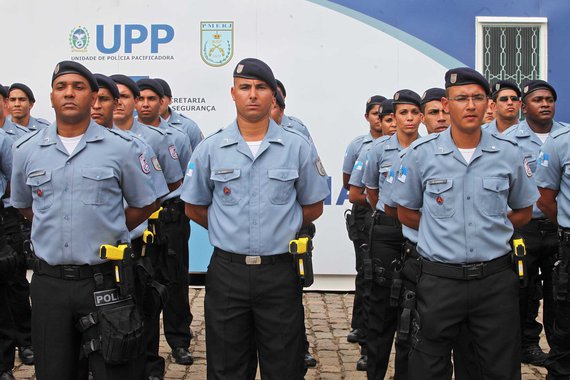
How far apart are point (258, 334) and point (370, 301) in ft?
5.35

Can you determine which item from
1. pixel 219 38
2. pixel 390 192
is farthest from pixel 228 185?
pixel 219 38

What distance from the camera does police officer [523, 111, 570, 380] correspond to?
18.3ft

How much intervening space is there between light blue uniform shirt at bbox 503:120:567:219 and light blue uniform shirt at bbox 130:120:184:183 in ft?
9.07

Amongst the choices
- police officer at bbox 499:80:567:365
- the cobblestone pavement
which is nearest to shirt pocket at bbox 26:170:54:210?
the cobblestone pavement

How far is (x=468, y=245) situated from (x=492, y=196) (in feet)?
1.01

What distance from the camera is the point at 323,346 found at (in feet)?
23.6

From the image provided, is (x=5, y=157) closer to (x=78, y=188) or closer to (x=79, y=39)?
(x=78, y=188)

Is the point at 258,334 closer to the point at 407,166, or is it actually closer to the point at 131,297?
the point at 131,297

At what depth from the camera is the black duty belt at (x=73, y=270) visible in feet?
13.6

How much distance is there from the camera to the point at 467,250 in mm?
4285

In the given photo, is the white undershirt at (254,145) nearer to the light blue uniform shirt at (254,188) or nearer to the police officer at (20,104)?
the light blue uniform shirt at (254,188)

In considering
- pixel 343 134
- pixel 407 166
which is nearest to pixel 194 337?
pixel 343 134

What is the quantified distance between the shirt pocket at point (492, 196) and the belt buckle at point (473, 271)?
0.30m

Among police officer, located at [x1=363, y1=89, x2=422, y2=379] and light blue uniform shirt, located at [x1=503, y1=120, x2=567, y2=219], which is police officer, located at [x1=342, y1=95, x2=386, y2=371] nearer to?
police officer, located at [x1=363, y1=89, x2=422, y2=379]
